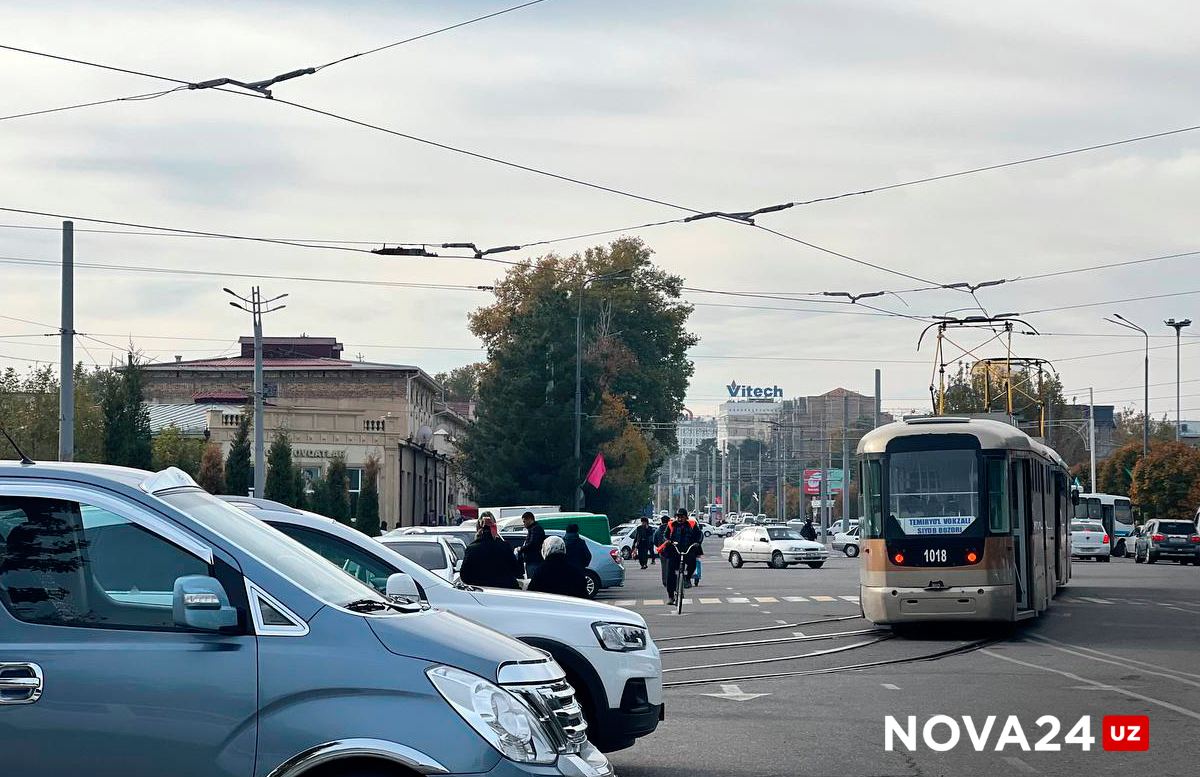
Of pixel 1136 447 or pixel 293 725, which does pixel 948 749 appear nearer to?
pixel 293 725

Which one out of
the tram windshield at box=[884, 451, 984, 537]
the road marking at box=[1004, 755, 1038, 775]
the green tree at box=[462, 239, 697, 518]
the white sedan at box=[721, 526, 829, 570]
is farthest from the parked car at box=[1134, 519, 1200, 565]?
the road marking at box=[1004, 755, 1038, 775]

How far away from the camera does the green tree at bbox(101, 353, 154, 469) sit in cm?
4669

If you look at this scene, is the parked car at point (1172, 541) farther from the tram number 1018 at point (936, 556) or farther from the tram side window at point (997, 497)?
the tram number 1018 at point (936, 556)

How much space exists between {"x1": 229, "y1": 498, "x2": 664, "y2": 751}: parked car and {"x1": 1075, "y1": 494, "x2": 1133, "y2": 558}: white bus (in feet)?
220

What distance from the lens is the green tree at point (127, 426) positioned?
4669cm

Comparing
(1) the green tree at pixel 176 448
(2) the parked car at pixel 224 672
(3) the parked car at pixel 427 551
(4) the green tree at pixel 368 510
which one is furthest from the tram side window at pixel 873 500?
(1) the green tree at pixel 176 448

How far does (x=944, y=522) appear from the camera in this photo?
21078mm

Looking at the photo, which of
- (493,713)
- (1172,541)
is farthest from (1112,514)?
(493,713)

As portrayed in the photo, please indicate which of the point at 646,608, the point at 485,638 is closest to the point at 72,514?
the point at 485,638

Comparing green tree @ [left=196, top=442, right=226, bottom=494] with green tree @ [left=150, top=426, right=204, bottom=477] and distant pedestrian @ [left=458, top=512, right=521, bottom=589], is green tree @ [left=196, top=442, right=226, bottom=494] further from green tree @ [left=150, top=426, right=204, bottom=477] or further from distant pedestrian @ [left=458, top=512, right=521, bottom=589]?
distant pedestrian @ [left=458, top=512, right=521, bottom=589]

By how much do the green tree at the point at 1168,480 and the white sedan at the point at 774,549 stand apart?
2794cm

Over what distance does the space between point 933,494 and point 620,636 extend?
12393 millimetres

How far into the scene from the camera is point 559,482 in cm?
6762

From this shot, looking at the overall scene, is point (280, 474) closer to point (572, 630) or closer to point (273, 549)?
point (572, 630)
